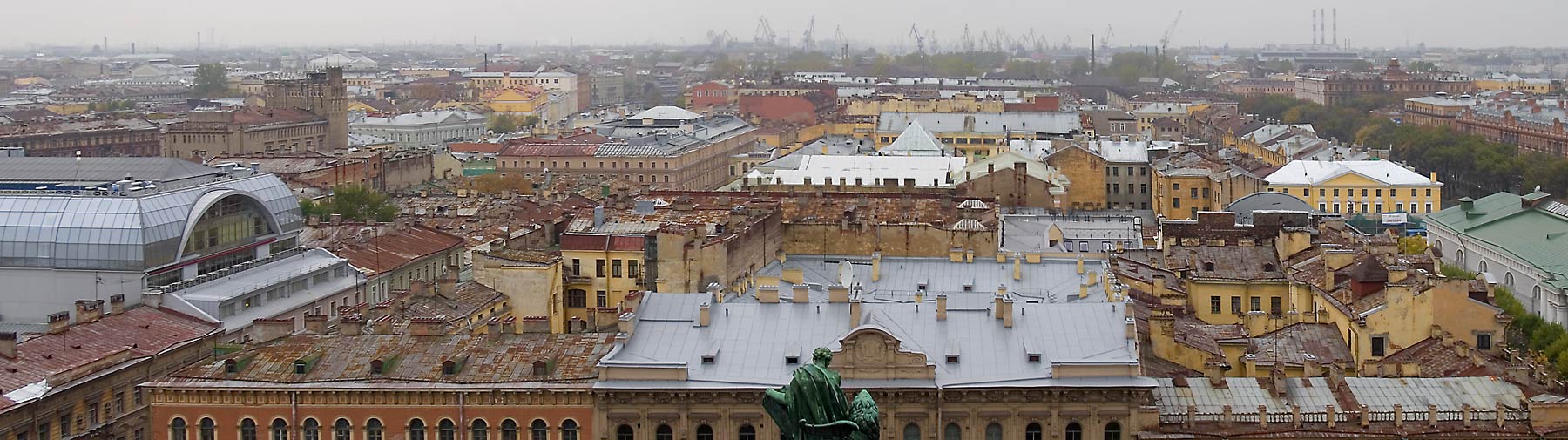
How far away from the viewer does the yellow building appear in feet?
368

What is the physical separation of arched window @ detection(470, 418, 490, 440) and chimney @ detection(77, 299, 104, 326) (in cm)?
1428

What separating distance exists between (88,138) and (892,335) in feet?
470

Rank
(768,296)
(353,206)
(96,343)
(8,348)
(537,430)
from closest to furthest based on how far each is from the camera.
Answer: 1. (537,430)
2. (8,348)
3. (768,296)
4. (96,343)
5. (353,206)

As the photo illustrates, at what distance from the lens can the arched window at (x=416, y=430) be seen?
47906 millimetres

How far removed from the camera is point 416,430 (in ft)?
Answer: 157

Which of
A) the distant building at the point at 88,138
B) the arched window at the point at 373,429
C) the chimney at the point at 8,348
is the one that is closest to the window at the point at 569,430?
the arched window at the point at 373,429

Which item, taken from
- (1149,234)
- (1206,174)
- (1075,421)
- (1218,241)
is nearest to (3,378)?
(1075,421)

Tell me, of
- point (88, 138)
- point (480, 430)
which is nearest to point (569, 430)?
point (480, 430)

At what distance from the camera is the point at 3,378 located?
48.9 metres

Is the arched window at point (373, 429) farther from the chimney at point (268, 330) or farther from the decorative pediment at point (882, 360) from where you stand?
the decorative pediment at point (882, 360)

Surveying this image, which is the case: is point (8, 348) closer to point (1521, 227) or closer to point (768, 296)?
point (768, 296)

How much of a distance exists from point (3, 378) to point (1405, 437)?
32680 millimetres

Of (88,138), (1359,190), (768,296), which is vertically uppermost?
(88,138)

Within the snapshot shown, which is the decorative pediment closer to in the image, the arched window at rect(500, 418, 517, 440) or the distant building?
the arched window at rect(500, 418, 517, 440)
